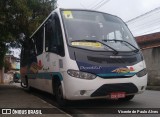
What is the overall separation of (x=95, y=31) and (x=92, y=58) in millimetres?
1031

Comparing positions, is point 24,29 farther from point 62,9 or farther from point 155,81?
point 155,81

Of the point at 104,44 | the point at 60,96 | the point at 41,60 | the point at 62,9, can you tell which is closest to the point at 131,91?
the point at 104,44

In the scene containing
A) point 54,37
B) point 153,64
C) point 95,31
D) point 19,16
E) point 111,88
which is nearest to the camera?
point 111,88

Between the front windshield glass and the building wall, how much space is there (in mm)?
15007

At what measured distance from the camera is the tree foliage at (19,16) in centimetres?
1514

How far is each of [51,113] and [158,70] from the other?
Answer: 17.0m

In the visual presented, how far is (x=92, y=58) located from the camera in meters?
7.95

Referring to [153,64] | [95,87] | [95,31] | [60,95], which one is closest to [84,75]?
[95,87]

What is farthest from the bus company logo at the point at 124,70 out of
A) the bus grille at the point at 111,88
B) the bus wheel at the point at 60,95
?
the bus wheel at the point at 60,95

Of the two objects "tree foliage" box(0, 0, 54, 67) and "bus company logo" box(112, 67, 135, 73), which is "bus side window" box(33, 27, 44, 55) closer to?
"tree foliage" box(0, 0, 54, 67)

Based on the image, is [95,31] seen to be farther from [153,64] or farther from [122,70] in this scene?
[153,64]

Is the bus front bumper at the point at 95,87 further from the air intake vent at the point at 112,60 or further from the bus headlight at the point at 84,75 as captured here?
the air intake vent at the point at 112,60

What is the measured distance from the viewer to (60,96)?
8.73 metres

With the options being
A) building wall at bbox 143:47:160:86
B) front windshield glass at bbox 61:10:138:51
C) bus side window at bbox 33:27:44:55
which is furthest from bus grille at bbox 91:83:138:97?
building wall at bbox 143:47:160:86
